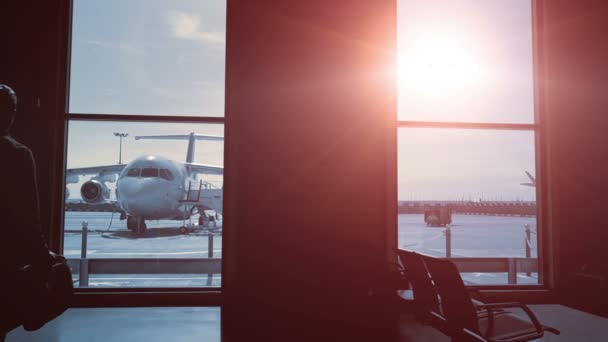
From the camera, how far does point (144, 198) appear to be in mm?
10227

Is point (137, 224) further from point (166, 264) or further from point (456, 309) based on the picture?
point (456, 309)

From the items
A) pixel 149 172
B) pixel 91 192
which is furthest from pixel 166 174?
pixel 91 192

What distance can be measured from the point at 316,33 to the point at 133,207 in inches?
325

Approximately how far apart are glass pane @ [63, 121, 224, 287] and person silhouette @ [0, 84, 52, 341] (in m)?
2.57

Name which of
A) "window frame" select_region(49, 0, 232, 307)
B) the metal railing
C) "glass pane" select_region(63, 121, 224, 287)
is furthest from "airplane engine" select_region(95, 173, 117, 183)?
"window frame" select_region(49, 0, 232, 307)

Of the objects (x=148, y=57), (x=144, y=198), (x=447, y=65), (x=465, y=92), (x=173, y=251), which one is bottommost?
(x=173, y=251)

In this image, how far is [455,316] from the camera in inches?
73.2

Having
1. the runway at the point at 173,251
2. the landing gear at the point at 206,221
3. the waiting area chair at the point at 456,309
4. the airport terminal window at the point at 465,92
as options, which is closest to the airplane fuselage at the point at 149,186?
the runway at the point at 173,251

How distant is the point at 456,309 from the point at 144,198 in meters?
9.56

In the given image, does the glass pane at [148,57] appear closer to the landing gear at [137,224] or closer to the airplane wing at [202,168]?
the landing gear at [137,224]

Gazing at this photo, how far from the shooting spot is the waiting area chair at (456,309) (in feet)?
5.86

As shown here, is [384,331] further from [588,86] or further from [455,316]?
[588,86]

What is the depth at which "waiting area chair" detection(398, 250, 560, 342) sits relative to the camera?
5.86 ft

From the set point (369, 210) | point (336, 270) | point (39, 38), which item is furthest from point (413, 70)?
point (39, 38)
